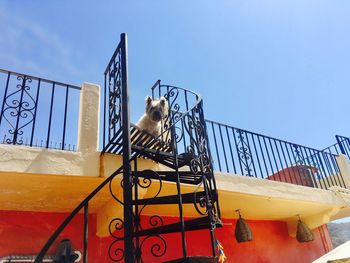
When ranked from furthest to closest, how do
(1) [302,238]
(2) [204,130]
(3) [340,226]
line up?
(3) [340,226] → (1) [302,238] → (2) [204,130]

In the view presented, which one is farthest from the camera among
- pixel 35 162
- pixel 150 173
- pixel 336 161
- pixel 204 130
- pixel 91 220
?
pixel 336 161

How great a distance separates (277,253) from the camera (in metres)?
6.13

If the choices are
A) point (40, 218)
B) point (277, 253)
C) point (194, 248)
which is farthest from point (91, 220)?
point (277, 253)

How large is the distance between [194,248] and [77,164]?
8.75 ft

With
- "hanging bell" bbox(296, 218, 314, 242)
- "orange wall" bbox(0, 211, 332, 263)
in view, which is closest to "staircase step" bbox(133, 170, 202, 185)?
"orange wall" bbox(0, 211, 332, 263)

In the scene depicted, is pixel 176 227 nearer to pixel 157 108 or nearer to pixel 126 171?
Result: pixel 126 171

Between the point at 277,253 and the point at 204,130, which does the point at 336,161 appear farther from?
the point at 204,130

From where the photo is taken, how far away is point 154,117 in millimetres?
4270

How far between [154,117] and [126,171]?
1.68 meters

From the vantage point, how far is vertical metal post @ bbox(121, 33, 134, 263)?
2416mm

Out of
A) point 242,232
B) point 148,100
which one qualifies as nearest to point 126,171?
point 148,100

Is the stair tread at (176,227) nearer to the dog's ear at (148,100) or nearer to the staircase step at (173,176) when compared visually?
the staircase step at (173,176)

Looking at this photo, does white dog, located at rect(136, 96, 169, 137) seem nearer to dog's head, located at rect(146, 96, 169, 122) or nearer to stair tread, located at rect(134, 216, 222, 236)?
dog's head, located at rect(146, 96, 169, 122)

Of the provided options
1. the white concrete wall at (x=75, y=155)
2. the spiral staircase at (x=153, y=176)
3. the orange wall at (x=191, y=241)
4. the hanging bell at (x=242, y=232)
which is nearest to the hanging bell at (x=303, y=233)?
the orange wall at (x=191, y=241)
